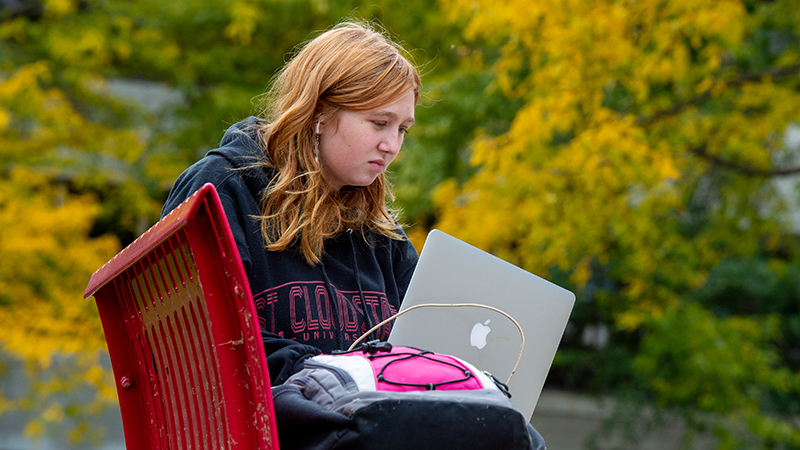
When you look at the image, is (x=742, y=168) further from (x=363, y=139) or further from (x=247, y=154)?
→ (x=247, y=154)

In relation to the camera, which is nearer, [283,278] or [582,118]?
[283,278]

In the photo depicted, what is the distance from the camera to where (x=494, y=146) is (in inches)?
221

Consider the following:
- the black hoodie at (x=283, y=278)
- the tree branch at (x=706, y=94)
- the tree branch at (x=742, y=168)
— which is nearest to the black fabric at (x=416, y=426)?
the black hoodie at (x=283, y=278)

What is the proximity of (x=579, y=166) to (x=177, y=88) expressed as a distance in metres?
4.19

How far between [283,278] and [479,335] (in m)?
0.49

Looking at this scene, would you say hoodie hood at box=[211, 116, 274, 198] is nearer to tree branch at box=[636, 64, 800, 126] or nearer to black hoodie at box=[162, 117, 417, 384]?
black hoodie at box=[162, 117, 417, 384]

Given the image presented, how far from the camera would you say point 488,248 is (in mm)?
6051

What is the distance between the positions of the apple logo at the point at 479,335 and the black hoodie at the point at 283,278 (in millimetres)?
238

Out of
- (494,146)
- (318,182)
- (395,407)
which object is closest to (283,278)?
(318,182)

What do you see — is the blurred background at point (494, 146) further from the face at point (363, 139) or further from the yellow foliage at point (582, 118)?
the face at point (363, 139)

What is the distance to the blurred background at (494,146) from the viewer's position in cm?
545

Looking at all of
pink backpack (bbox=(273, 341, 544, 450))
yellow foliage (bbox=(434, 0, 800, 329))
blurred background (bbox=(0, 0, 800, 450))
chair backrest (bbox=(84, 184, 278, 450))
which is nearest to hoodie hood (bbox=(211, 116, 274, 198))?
chair backrest (bbox=(84, 184, 278, 450))

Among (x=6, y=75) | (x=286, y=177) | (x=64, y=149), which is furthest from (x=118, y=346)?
(x=64, y=149)

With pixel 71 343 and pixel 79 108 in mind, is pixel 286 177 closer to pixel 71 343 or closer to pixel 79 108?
pixel 71 343
